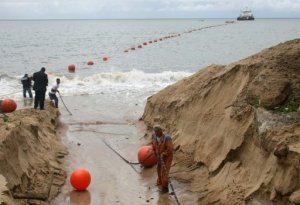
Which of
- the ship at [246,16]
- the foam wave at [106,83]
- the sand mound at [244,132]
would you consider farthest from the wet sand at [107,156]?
the ship at [246,16]

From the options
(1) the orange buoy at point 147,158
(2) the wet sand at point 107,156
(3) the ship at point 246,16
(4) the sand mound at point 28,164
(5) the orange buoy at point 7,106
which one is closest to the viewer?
(4) the sand mound at point 28,164

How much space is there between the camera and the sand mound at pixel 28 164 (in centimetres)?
871

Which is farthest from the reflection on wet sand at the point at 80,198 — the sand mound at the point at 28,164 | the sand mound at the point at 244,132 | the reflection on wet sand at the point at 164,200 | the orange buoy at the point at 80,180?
the sand mound at the point at 244,132

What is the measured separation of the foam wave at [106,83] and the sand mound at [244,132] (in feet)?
39.7

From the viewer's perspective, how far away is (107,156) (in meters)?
13.3

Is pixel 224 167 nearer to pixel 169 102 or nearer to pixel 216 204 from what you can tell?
pixel 216 204

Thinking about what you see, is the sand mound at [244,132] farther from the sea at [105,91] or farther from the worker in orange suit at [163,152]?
the sea at [105,91]

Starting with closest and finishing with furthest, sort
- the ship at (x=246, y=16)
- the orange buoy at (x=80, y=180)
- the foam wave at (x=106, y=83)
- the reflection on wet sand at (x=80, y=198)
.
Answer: the reflection on wet sand at (x=80, y=198) < the orange buoy at (x=80, y=180) < the foam wave at (x=106, y=83) < the ship at (x=246, y=16)

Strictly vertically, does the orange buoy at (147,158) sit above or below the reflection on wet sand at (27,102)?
above

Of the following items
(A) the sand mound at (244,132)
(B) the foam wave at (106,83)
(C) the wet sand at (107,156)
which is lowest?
(B) the foam wave at (106,83)

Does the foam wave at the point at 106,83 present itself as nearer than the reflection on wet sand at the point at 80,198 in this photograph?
No

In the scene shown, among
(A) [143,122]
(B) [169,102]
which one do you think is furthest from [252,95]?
(A) [143,122]

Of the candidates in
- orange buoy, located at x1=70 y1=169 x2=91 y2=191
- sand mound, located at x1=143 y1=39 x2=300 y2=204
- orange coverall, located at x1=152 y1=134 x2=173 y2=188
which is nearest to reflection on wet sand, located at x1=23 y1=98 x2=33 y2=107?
sand mound, located at x1=143 y1=39 x2=300 y2=204

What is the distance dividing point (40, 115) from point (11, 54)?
4047cm
